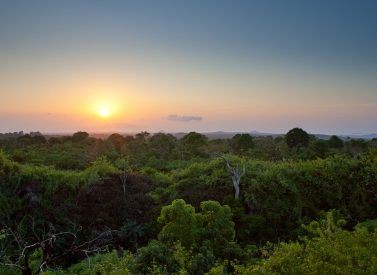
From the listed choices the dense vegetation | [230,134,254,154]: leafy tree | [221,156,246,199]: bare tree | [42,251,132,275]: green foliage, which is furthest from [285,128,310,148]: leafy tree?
[42,251,132,275]: green foliage

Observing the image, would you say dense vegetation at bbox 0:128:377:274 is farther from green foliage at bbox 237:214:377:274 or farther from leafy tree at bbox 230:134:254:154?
leafy tree at bbox 230:134:254:154

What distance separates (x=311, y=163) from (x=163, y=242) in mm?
15970

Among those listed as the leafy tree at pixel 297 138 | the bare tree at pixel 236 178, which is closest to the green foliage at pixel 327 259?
the bare tree at pixel 236 178

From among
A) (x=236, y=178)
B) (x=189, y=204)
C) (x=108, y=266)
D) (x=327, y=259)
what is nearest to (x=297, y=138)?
(x=236, y=178)

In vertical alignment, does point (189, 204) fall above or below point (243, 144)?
below

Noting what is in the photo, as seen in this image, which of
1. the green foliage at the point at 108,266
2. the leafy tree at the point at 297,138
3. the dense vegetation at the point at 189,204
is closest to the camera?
the green foliage at the point at 108,266

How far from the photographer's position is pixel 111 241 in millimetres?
22875

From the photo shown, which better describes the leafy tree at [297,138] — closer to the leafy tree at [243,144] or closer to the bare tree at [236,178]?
the leafy tree at [243,144]

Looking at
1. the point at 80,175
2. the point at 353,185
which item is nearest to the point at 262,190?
the point at 353,185

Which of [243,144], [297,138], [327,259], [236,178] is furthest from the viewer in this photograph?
[297,138]

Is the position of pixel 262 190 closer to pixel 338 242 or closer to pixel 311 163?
pixel 311 163

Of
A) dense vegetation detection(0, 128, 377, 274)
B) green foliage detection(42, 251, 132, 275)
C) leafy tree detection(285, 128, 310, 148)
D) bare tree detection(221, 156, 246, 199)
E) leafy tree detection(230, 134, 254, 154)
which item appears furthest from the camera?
leafy tree detection(285, 128, 310, 148)

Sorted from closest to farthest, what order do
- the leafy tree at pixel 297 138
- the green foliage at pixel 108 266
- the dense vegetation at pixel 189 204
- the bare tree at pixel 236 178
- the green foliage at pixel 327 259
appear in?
the green foliage at pixel 327 259 → the green foliage at pixel 108 266 → the dense vegetation at pixel 189 204 → the bare tree at pixel 236 178 → the leafy tree at pixel 297 138

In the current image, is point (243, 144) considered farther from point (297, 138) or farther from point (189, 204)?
point (189, 204)
